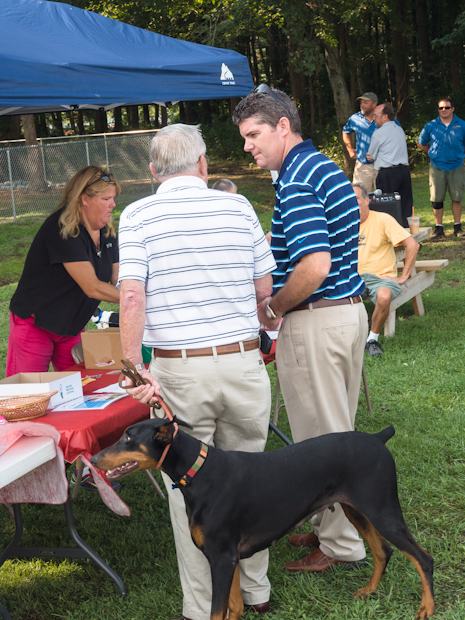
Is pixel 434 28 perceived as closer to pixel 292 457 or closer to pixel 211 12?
pixel 211 12

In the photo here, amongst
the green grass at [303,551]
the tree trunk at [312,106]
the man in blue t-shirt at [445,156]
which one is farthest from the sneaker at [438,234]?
the tree trunk at [312,106]

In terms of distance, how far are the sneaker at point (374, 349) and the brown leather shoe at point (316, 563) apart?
3082 mm

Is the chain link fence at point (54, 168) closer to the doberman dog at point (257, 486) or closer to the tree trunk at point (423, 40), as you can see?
the doberman dog at point (257, 486)

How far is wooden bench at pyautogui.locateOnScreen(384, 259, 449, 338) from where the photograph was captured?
622 cm

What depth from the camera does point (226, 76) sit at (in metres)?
4.47

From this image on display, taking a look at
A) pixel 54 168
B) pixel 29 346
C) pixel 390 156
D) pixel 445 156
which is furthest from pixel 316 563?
pixel 54 168

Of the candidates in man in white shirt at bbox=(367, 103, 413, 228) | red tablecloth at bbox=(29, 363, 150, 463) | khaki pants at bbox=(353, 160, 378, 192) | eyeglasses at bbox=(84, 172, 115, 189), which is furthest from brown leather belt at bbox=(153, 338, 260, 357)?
khaki pants at bbox=(353, 160, 378, 192)

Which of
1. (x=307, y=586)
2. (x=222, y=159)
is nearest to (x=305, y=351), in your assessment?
(x=307, y=586)

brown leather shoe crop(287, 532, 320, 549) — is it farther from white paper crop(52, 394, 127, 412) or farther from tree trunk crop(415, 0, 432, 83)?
tree trunk crop(415, 0, 432, 83)

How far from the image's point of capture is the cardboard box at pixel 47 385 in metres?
2.77

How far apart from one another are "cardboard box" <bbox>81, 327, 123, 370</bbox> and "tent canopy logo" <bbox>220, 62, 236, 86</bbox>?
6.60 ft

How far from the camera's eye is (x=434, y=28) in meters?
30.7

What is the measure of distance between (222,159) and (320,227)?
24.2 m

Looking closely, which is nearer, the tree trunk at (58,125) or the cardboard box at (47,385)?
the cardboard box at (47,385)
